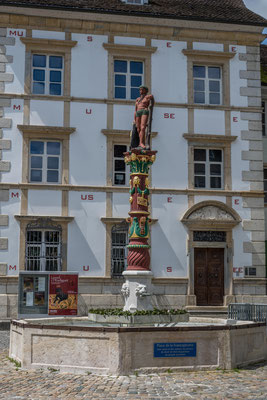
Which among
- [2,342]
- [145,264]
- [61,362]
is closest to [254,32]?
[145,264]

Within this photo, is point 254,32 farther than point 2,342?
Yes

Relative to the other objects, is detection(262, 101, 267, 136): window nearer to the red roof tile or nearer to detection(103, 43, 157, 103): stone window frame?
the red roof tile

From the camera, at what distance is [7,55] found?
2303 cm

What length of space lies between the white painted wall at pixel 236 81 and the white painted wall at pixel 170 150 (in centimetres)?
219

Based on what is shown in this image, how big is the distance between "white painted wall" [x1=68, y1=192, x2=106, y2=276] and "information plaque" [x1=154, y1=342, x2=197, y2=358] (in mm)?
11511

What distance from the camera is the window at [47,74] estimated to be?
23.2m

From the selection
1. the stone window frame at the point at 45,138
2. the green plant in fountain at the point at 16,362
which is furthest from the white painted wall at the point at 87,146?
the green plant in fountain at the point at 16,362

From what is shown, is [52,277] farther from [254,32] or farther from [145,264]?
[254,32]

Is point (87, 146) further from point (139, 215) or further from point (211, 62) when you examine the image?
point (139, 215)

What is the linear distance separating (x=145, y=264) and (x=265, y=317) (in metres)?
4.61

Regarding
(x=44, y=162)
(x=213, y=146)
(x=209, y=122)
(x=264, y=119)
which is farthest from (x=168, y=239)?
(x=264, y=119)

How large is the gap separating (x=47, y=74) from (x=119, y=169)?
15.0 ft

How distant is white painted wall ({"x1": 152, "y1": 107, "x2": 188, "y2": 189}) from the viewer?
23.3 meters

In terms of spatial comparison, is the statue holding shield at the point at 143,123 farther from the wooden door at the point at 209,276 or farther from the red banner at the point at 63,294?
the wooden door at the point at 209,276
